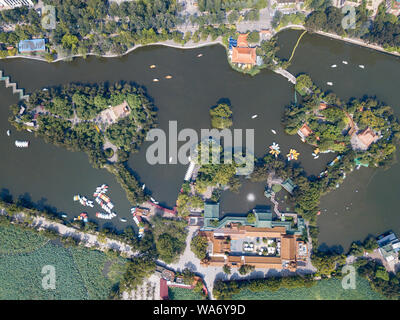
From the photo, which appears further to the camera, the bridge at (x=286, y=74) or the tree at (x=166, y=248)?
the bridge at (x=286, y=74)

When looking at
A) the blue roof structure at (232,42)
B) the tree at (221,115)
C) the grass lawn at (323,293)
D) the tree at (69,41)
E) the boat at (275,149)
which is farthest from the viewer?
the blue roof structure at (232,42)

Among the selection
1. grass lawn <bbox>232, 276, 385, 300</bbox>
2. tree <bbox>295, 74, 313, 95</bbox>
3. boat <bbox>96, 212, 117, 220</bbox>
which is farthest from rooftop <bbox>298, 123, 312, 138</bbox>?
boat <bbox>96, 212, 117, 220</bbox>

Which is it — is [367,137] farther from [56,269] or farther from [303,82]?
[56,269]

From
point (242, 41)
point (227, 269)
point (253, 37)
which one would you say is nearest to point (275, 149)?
point (242, 41)

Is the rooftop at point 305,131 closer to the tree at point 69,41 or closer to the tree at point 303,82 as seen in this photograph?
the tree at point 303,82

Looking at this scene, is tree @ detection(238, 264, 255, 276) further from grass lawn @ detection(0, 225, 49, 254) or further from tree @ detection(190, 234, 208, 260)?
grass lawn @ detection(0, 225, 49, 254)

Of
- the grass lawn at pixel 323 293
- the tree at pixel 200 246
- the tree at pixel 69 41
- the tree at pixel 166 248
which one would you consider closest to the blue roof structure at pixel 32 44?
the tree at pixel 69 41

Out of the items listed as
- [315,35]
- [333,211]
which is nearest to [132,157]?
[333,211]
